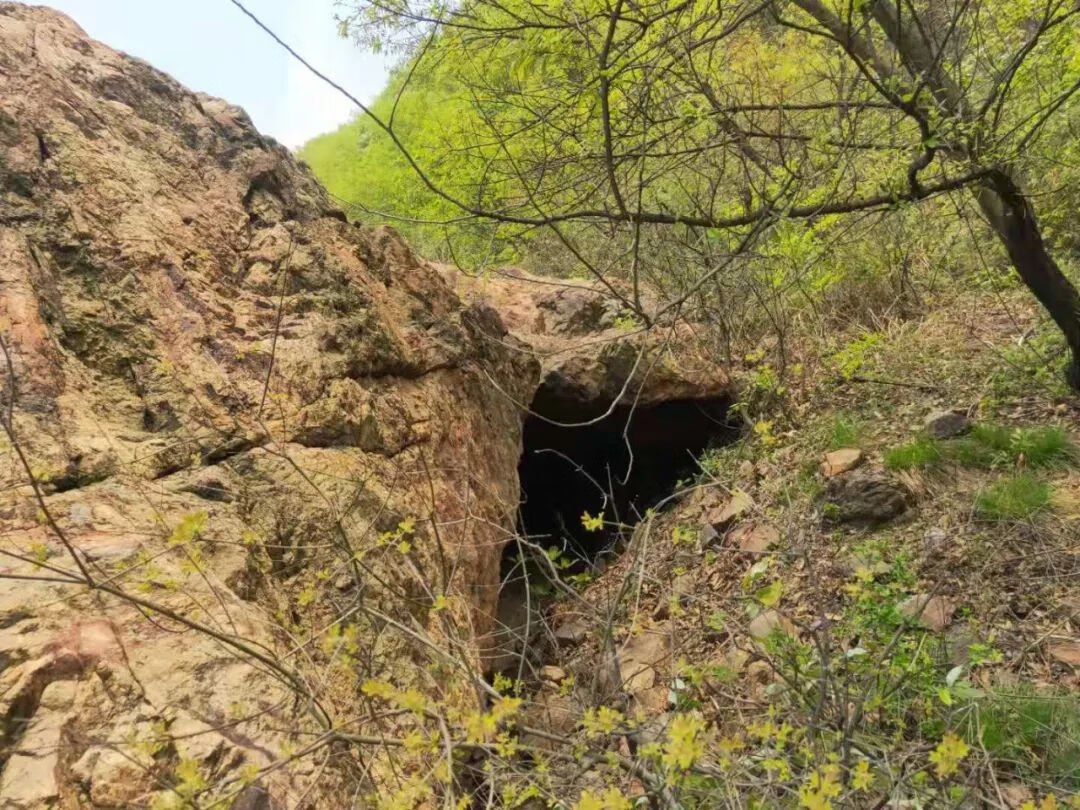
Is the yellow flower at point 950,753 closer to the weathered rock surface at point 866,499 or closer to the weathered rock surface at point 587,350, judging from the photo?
the weathered rock surface at point 866,499

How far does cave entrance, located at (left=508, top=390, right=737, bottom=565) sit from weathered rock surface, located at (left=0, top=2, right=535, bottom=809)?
1.68 m

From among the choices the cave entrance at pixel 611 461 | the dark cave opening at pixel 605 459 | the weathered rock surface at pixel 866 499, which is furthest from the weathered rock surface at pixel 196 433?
the weathered rock surface at pixel 866 499

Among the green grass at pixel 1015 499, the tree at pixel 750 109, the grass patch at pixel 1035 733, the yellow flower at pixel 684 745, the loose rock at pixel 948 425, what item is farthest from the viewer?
the loose rock at pixel 948 425

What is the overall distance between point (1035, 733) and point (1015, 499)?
4.94ft

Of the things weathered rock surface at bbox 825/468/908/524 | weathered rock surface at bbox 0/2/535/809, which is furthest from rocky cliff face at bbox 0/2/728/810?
weathered rock surface at bbox 825/468/908/524

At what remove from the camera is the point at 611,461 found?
20.9 ft

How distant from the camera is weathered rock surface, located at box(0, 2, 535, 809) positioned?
161 centimetres

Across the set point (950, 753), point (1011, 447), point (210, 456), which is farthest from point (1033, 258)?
point (210, 456)

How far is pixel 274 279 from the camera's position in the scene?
128 inches

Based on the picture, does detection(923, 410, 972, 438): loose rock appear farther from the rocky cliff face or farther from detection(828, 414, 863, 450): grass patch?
the rocky cliff face

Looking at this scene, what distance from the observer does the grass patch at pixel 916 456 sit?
4.14 metres

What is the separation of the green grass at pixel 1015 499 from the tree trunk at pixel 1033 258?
1072mm

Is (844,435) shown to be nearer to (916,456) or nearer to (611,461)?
(916,456)

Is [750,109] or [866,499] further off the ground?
[750,109]
